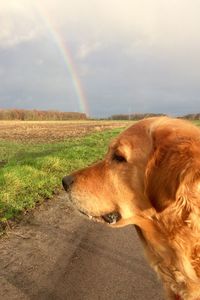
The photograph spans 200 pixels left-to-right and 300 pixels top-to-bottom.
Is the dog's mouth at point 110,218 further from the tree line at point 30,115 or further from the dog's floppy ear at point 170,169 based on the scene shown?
the tree line at point 30,115

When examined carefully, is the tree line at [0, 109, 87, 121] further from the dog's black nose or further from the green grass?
the dog's black nose

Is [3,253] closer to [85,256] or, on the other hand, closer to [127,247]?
[85,256]

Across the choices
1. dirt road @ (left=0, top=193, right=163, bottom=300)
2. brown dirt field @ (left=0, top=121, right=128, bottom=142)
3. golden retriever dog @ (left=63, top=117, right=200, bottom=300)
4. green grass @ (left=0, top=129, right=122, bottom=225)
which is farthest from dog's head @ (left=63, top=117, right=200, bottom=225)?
brown dirt field @ (left=0, top=121, right=128, bottom=142)

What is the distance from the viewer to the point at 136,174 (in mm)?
3998

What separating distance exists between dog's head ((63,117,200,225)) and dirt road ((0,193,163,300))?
5.37 feet

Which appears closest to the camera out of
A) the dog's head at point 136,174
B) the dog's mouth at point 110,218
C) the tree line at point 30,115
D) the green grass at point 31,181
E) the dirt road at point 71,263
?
the dog's head at point 136,174

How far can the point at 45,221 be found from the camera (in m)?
7.92

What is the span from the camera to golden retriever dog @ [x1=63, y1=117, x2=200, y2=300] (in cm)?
350

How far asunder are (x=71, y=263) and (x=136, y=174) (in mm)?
2671

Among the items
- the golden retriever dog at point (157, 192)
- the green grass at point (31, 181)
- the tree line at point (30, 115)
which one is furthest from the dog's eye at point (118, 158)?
the tree line at point (30, 115)

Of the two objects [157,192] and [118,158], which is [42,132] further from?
[157,192]

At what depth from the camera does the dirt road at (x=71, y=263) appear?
550 centimetres

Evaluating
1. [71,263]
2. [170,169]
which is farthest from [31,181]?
[170,169]

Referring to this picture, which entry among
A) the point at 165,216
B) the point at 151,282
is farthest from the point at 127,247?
the point at 165,216
